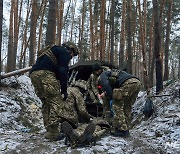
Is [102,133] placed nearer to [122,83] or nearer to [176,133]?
Result: [122,83]

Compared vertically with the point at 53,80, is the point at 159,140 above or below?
below

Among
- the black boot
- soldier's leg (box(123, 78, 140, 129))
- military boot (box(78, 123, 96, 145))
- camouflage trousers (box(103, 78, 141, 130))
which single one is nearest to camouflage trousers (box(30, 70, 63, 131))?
military boot (box(78, 123, 96, 145))

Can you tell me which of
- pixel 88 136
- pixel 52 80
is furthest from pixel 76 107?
pixel 88 136

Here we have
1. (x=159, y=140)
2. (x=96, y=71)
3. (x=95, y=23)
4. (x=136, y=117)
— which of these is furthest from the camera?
(x=95, y=23)

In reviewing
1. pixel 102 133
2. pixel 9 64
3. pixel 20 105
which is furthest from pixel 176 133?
pixel 9 64

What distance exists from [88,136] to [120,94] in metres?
1.40

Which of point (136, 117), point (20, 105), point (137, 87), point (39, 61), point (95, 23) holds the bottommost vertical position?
point (136, 117)

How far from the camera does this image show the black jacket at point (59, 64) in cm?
502

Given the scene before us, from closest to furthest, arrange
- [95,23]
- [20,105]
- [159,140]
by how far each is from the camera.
Result: [159,140] → [20,105] → [95,23]

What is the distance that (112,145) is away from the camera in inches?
191

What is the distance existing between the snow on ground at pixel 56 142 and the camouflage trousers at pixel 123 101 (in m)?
0.32

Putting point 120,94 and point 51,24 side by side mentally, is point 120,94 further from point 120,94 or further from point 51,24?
point 51,24

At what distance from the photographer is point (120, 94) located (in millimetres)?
5691

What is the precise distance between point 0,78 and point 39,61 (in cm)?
343
